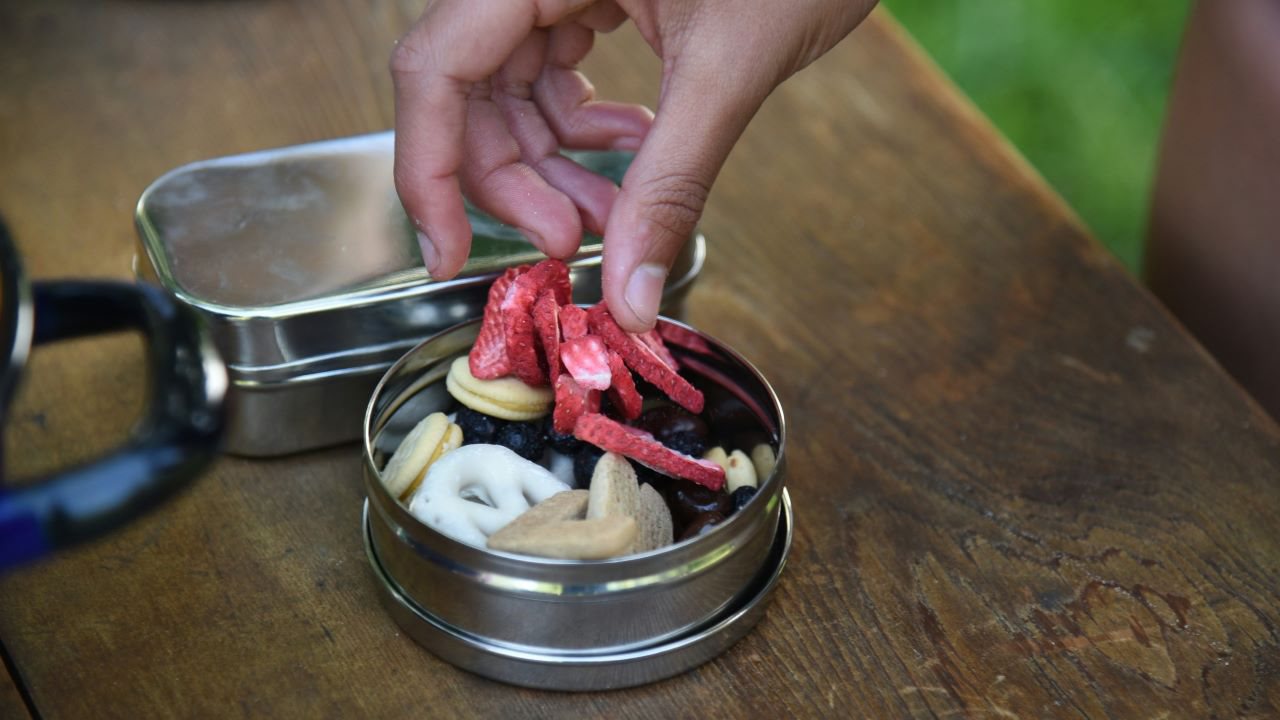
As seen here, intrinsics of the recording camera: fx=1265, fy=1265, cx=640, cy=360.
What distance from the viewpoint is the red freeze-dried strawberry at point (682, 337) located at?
0.69 meters

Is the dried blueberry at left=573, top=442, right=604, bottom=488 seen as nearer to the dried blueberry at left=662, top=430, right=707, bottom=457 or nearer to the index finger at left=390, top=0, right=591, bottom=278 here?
the dried blueberry at left=662, top=430, right=707, bottom=457

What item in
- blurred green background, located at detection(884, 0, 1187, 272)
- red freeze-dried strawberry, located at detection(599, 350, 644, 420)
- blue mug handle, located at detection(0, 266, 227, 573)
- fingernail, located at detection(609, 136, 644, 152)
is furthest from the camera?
blurred green background, located at detection(884, 0, 1187, 272)

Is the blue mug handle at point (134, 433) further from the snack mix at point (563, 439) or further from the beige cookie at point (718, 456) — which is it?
the beige cookie at point (718, 456)

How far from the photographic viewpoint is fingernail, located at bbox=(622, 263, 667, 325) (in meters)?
0.65

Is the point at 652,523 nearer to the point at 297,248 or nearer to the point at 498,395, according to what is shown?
the point at 498,395

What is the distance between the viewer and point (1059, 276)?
2.95 ft

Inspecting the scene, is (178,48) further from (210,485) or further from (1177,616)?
(1177,616)

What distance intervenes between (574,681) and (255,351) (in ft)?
0.85

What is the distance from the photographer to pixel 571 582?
0.54 meters

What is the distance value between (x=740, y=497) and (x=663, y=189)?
0.54 feet

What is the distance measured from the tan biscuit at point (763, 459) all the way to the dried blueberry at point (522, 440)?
0.11m

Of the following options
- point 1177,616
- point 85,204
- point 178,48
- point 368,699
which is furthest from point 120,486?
point 178,48

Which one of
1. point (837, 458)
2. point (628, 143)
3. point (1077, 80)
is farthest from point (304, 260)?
point (1077, 80)

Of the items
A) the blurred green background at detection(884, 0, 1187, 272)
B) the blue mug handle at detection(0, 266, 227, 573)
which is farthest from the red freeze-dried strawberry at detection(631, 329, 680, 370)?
the blurred green background at detection(884, 0, 1187, 272)
